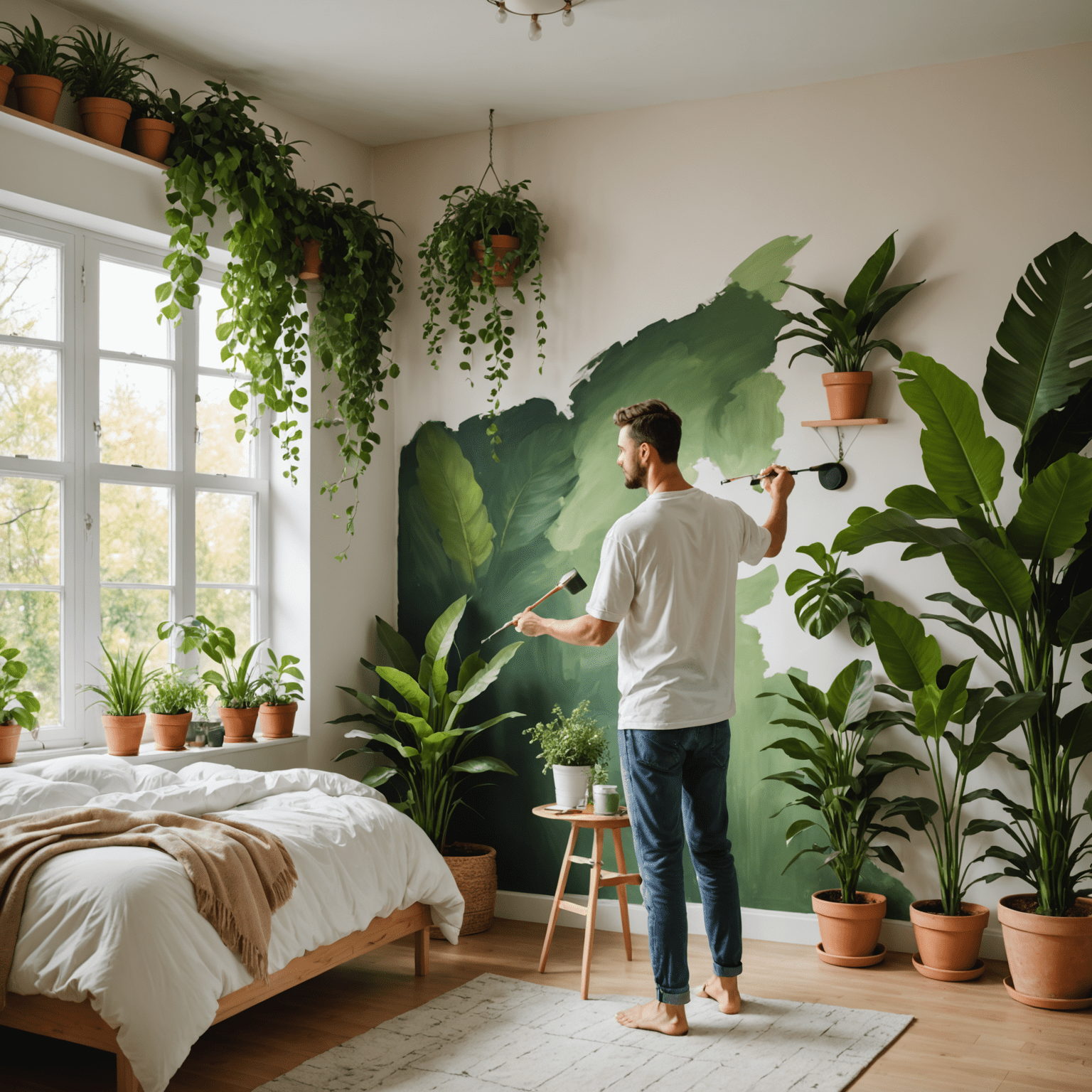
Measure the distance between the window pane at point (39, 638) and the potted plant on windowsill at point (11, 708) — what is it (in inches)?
8.1

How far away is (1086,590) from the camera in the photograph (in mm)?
3135

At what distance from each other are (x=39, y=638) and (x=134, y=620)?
0.36 m

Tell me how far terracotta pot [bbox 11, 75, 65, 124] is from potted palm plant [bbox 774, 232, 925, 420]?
2344mm

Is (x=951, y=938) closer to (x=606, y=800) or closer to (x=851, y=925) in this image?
(x=851, y=925)

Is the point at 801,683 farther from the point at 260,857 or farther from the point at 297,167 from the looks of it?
the point at 297,167

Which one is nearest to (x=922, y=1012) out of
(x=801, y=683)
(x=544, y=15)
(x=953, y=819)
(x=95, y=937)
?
(x=953, y=819)

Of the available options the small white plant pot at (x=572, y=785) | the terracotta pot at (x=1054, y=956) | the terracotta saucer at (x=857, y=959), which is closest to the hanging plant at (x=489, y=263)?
the small white plant pot at (x=572, y=785)

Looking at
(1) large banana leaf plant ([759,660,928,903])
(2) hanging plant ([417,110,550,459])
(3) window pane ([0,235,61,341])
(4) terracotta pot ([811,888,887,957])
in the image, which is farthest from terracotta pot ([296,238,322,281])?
(4) terracotta pot ([811,888,887,957])

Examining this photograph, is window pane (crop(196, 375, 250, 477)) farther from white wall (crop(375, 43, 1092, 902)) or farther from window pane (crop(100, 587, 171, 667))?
white wall (crop(375, 43, 1092, 902))

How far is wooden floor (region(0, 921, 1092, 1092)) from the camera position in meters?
2.68

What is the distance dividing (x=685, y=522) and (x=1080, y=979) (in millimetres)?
1737

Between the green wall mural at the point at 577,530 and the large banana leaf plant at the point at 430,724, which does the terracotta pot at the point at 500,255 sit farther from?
the large banana leaf plant at the point at 430,724

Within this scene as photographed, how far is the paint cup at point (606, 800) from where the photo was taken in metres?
3.47

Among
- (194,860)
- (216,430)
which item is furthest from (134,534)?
(194,860)
